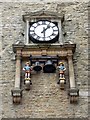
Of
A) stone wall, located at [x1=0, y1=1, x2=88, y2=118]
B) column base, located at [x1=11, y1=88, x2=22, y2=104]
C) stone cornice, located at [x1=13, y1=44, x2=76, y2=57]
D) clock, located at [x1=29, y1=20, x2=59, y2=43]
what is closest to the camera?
stone wall, located at [x1=0, y1=1, x2=88, y2=118]

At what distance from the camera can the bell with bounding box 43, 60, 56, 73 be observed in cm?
1584

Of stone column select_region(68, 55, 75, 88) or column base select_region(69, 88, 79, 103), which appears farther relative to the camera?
stone column select_region(68, 55, 75, 88)

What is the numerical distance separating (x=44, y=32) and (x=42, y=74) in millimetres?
1559

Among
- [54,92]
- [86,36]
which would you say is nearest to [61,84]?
[54,92]

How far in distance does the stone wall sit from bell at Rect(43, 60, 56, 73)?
5.2 inches

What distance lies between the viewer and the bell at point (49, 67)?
15.8m

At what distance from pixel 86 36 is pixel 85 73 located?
1491 millimetres

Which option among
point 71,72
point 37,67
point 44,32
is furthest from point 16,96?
point 44,32

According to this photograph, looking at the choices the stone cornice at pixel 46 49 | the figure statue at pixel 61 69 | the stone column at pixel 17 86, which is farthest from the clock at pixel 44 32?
the figure statue at pixel 61 69

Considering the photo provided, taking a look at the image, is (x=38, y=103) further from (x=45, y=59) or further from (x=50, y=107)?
(x=45, y=59)

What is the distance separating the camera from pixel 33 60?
16250 millimetres

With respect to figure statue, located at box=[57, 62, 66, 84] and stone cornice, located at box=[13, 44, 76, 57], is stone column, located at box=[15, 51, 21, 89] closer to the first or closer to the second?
stone cornice, located at box=[13, 44, 76, 57]

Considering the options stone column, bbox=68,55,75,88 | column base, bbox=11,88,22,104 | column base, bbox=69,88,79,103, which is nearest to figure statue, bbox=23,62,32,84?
column base, bbox=11,88,22,104

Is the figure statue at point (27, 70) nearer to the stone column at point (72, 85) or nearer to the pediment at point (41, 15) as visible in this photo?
the stone column at point (72, 85)
